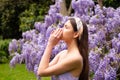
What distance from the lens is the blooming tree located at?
5668 millimetres

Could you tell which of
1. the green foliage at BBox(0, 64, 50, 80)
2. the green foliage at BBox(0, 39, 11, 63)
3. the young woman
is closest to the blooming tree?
the young woman

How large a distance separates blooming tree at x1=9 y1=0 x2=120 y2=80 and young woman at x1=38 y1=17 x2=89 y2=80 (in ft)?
7.84

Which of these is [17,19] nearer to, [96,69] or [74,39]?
[96,69]

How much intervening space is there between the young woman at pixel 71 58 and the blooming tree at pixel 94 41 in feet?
7.84

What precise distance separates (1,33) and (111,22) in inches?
498

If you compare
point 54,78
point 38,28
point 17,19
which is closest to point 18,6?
point 17,19

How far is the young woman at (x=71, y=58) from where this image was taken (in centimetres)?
309

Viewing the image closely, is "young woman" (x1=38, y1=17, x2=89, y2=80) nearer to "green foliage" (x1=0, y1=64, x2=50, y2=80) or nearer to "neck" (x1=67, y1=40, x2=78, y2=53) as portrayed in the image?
"neck" (x1=67, y1=40, x2=78, y2=53)

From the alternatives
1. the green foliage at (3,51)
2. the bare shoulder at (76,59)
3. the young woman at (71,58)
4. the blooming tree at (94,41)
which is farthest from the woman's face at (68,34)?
the green foliage at (3,51)

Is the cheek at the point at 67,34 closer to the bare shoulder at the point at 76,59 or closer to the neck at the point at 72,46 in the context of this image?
the neck at the point at 72,46

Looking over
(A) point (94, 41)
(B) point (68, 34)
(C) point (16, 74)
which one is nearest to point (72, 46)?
(B) point (68, 34)

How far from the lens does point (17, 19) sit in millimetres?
18031

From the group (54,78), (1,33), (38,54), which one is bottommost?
(1,33)

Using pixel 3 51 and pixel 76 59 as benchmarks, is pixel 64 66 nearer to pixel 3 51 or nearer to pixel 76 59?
pixel 76 59
